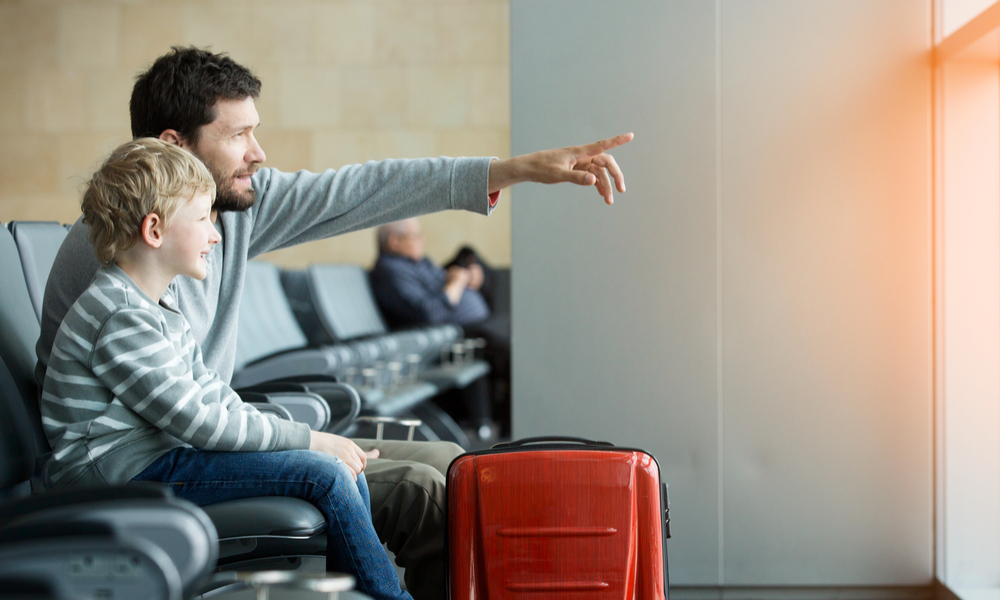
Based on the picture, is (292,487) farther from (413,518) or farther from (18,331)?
(18,331)

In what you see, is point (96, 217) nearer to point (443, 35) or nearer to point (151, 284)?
point (151, 284)

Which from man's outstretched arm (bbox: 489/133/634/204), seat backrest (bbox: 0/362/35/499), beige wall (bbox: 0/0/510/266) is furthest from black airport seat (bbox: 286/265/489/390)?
seat backrest (bbox: 0/362/35/499)

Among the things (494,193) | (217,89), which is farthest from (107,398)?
(494,193)

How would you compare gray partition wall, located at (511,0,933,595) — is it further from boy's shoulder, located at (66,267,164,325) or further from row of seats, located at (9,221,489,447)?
boy's shoulder, located at (66,267,164,325)

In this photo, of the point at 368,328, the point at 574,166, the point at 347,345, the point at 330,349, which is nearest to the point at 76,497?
the point at 574,166

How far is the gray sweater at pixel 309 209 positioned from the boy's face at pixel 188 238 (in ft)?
0.86

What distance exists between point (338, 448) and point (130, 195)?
1.63 ft

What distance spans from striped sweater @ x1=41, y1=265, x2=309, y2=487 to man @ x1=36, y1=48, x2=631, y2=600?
23 cm

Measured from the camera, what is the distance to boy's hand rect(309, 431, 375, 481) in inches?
48.8

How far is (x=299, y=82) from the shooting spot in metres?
7.14

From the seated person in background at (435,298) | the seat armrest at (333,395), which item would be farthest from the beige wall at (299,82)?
the seat armrest at (333,395)

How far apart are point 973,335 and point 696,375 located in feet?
2.20

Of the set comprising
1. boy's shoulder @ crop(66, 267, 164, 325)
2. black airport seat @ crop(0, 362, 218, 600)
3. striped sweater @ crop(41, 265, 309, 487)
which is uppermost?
boy's shoulder @ crop(66, 267, 164, 325)

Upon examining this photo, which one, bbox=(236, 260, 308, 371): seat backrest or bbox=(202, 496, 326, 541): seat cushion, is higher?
A: bbox=(236, 260, 308, 371): seat backrest
